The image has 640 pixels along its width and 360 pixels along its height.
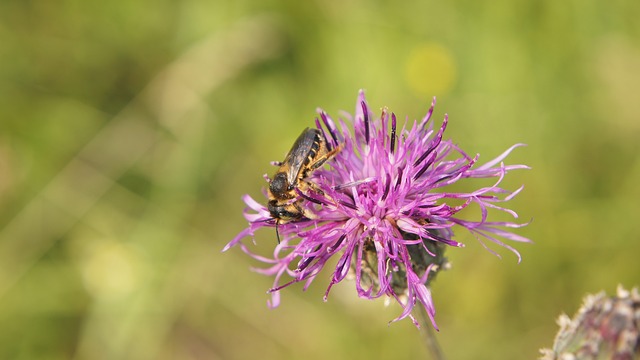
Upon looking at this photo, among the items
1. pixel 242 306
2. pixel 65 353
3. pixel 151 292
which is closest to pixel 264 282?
pixel 242 306

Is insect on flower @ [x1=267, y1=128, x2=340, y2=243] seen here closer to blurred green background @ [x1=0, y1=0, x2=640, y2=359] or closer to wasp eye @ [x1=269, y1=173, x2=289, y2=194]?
wasp eye @ [x1=269, y1=173, x2=289, y2=194]

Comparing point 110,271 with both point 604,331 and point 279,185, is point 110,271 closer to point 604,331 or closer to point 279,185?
point 279,185

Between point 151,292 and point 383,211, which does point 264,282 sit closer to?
point 151,292

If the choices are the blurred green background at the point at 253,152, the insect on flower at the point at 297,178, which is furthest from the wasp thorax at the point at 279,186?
the blurred green background at the point at 253,152

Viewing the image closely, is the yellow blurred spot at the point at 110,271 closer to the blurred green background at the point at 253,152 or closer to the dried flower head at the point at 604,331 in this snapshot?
the blurred green background at the point at 253,152

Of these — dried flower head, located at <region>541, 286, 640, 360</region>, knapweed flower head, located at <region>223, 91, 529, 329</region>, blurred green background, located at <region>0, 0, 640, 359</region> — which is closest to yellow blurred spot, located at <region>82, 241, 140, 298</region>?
blurred green background, located at <region>0, 0, 640, 359</region>

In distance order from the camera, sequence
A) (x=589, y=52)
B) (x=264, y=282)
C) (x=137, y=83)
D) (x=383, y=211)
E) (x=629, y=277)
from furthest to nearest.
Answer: (x=137, y=83)
(x=264, y=282)
(x=589, y=52)
(x=629, y=277)
(x=383, y=211)
